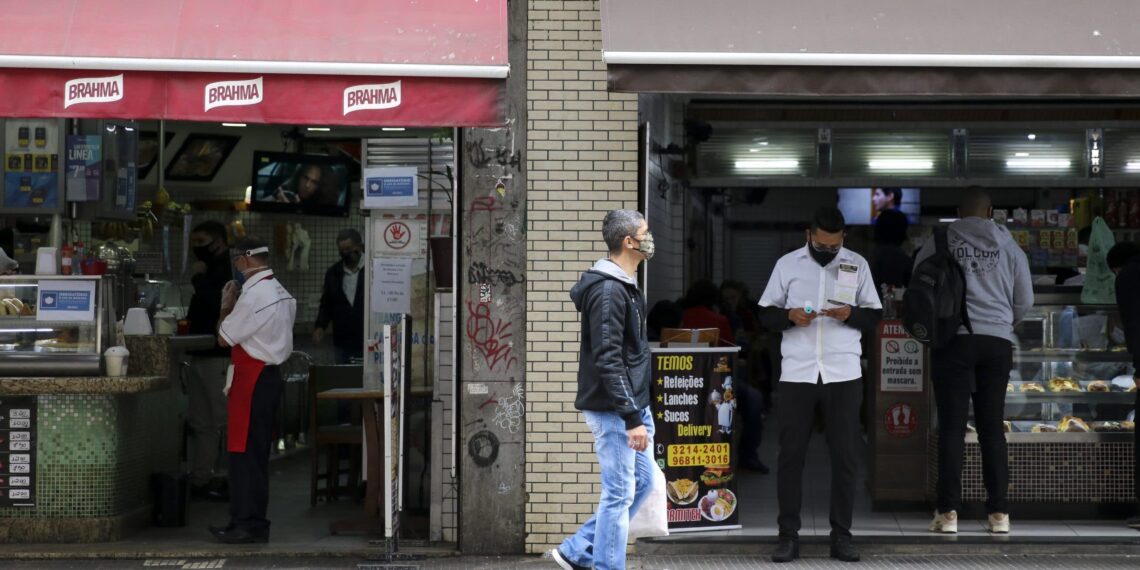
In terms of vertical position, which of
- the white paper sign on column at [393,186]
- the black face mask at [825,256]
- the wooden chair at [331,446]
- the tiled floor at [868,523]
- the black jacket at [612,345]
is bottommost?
the tiled floor at [868,523]

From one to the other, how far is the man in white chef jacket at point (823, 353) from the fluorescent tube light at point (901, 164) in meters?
4.68

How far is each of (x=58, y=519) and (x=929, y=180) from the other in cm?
761

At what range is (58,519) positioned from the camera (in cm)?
808

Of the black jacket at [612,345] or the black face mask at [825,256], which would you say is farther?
the black face mask at [825,256]

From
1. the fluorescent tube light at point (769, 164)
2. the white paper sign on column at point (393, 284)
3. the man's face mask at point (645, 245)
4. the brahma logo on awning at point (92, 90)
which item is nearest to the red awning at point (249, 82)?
the brahma logo on awning at point (92, 90)

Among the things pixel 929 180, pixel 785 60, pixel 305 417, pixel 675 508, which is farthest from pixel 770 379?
pixel 785 60

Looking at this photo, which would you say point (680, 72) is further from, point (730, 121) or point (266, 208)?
point (266, 208)

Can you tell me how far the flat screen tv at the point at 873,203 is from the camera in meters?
14.7

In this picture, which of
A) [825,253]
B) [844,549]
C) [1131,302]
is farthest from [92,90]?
[1131,302]

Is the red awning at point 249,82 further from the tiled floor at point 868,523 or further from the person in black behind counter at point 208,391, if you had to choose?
the person in black behind counter at point 208,391

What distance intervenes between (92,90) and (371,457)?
9.79 feet

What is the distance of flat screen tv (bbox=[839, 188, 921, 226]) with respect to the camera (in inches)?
580

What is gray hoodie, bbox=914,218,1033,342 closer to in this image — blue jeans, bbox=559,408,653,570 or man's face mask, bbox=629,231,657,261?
man's face mask, bbox=629,231,657,261

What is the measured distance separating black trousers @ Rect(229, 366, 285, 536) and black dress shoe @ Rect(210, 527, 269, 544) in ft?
0.08
